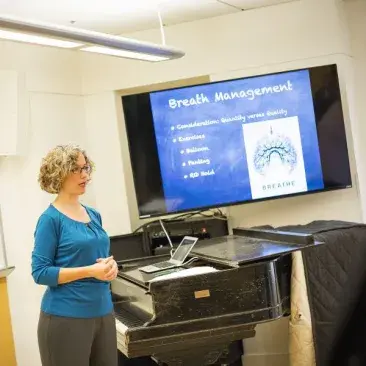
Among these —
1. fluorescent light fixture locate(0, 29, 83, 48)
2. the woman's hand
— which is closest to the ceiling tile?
fluorescent light fixture locate(0, 29, 83, 48)

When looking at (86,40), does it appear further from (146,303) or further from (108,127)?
(108,127)

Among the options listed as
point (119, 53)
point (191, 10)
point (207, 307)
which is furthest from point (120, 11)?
point (207, 307)

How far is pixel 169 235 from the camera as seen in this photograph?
163 inches

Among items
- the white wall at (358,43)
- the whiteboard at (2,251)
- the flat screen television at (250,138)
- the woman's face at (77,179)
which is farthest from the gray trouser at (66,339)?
the white wall at (358,43)

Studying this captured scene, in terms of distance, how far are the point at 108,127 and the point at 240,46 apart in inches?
43.8

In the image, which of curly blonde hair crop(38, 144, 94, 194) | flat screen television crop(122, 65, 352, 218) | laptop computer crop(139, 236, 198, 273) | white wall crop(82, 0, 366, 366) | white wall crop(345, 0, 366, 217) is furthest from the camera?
white wall crop(345, 0, 366, 217)

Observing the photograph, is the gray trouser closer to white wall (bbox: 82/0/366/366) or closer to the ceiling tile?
white wall (bbox: 82/0/366/366)

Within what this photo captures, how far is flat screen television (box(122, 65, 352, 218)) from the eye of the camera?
4082 mm

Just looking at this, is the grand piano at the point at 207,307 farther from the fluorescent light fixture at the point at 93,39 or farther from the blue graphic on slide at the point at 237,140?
the blue graphic on slide at the point at 237,140

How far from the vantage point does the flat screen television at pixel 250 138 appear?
4082 mm

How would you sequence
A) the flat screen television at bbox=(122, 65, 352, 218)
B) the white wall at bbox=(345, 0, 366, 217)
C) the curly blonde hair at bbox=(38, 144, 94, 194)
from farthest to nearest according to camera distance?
the white wall at bbox=(345, 0, 366, 217) < the flat screen television at bbox=(122, 65, 352, 218) < the curly blonde hair at bbox=(38, 144, 94, 194)

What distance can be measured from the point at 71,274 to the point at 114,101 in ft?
7.65

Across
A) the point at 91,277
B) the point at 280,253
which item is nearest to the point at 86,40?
the point at 91,277

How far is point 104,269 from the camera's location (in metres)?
2.50
